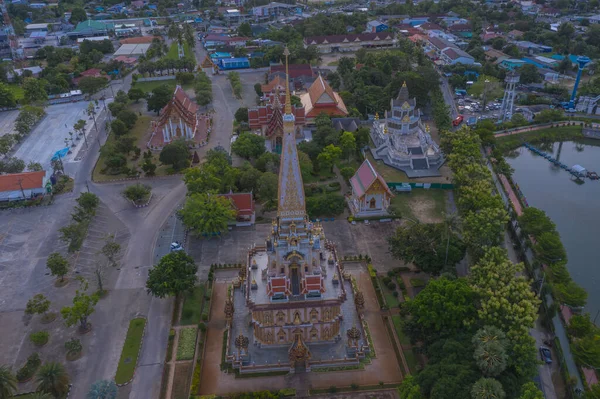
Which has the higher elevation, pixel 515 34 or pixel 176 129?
pixel 176 129

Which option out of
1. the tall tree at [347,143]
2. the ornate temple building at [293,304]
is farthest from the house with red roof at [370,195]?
the ornate temple building at [293,304]

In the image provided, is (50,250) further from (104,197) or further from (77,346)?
(77,346)

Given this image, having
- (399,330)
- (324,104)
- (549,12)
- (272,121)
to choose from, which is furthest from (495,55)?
(399,330)

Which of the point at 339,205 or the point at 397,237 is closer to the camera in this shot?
the point at 397,237

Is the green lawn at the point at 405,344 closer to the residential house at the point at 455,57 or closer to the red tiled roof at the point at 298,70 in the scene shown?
the red tiled roof at the point at 298,70

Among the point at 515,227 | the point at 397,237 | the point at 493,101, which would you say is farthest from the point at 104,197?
the point at 493,101

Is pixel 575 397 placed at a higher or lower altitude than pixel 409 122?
lower

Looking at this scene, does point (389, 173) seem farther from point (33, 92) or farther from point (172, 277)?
point (33, 92)

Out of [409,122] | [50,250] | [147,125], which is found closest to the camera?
[50,250]
